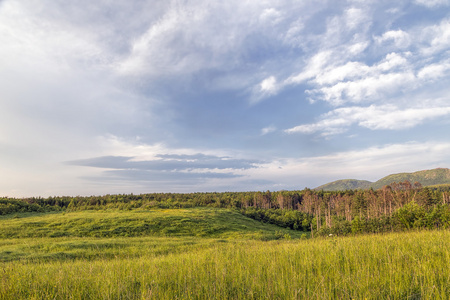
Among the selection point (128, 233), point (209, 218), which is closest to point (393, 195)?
point (209, 218)

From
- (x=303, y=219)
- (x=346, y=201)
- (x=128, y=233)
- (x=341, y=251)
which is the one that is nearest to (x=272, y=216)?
(x=303, y=219)

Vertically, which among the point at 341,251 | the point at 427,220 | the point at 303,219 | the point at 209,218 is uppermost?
the point at 341,251

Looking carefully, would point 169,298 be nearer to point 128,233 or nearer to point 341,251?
point 341,251

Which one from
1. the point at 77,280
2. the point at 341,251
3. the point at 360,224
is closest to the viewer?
the point at 77,280

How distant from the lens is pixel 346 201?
114 metres

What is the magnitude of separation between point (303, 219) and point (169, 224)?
2693 inches

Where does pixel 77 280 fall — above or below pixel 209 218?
above

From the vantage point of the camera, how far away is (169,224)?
5684cm

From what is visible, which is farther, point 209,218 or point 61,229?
point 209,218

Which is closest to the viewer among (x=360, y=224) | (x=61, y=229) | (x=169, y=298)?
(x=169, y=298)

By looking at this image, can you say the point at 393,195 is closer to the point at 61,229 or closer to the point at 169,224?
the point at 169,224

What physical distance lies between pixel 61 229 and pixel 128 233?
1281cm

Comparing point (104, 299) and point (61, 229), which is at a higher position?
point (104, 299)

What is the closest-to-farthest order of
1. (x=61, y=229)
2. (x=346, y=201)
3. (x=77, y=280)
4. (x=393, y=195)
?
1. (x=77, y=280)
2. (x=61, y=229)
3. (x=393, y=195)
4. (x=346, y=201)
